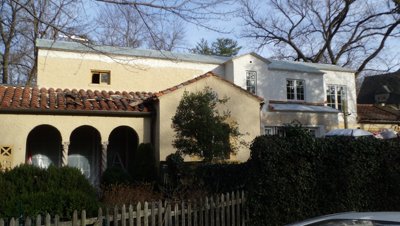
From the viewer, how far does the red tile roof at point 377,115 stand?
28933 millimetres

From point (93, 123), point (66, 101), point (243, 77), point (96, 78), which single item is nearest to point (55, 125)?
point (66, 101)

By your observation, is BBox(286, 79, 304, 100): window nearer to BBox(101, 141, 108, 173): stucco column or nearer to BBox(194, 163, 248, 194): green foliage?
BBox(101, 141, 108, 173): stucco column

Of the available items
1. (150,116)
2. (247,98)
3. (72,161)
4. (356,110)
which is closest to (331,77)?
(356,110)

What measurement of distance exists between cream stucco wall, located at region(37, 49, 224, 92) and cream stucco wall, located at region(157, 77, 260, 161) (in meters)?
3.00

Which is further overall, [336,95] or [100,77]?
[336,95]

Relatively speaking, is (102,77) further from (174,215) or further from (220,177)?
(174,215)

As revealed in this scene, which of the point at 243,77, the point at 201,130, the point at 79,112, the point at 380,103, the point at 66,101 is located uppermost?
the point at 380,103

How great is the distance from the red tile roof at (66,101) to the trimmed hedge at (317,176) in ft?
28.0

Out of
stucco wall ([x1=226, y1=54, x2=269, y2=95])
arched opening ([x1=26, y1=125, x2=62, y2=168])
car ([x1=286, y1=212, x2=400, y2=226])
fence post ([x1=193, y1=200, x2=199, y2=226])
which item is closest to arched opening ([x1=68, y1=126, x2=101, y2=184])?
arched opening ([x1=26, y1=125, x2=62, y2=168])

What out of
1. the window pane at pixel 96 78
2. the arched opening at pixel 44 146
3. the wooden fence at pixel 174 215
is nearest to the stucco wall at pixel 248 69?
the window pane at pixel 96 78

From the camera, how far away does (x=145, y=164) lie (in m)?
15.4

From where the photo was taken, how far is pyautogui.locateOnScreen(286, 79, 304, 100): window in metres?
24.7

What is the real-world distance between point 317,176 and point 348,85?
2010cm

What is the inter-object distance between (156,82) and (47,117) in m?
7.23
